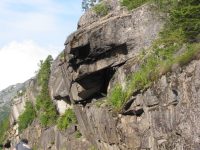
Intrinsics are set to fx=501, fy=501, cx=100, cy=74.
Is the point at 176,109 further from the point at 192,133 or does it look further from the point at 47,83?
the point at 47,83

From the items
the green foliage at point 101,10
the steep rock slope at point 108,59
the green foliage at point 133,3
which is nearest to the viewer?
the steep rock slope at point 108,59

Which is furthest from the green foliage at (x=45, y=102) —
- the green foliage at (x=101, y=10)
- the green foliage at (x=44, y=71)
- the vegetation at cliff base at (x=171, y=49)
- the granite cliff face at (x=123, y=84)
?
the vegetation at cliff base at (x=171, y=49)

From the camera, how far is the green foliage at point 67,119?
46844mm

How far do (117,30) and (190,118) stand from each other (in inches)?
498

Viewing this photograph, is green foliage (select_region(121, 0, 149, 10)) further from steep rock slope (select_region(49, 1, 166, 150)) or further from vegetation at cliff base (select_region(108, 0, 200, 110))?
vegetation at cliff base (select_region(108, 0, 200, 110))

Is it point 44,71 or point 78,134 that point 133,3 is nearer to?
point 78,134

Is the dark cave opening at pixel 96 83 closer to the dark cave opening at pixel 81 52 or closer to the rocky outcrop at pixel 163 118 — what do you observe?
the dark cave opening at pixel 81 52

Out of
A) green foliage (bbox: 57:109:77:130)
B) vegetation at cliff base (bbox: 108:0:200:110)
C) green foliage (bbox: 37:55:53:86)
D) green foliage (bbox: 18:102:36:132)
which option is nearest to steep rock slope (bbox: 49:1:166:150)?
vegetation at cliff base (bbox: 108:0:200:110)

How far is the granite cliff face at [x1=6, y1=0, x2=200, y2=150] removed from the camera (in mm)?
22531

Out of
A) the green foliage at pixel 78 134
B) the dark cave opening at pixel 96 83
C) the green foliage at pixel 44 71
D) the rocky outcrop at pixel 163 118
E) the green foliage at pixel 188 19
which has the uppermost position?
the green foliage at pixel 44 71

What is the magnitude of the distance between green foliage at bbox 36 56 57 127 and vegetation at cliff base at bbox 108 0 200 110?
25065 mm

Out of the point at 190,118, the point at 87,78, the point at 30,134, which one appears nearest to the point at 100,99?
the point at 87,78

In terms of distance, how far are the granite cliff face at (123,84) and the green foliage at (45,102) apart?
691cm

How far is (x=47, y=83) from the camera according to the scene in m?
60.5
